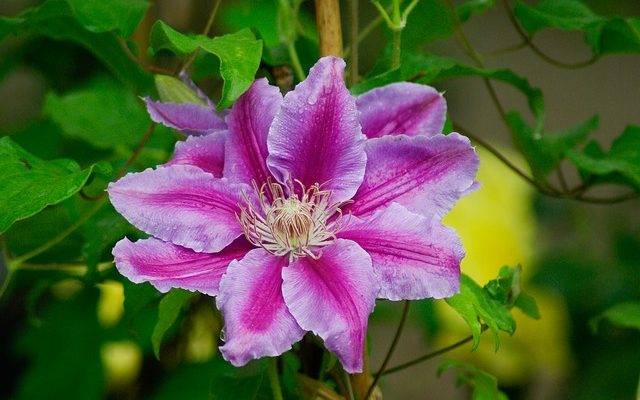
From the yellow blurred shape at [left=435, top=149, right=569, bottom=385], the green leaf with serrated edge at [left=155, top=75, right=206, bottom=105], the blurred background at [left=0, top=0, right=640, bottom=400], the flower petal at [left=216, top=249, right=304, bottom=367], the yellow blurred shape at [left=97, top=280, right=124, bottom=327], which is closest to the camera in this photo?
the flower petal at [left=216, top=249, right=304, bottom=367]

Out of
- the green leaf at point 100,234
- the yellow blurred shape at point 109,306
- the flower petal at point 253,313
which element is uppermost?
the flower petal at point 253,313

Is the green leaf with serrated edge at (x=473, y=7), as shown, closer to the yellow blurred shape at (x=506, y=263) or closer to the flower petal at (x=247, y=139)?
the flower petal at (x=247, y=139)

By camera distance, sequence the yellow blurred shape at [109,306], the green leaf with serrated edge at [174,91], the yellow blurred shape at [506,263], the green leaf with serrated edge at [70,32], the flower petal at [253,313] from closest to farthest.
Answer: the flower petal at [253,313] → the green leaf with serrated edge at [174,91] → the green leaf with serrated edge at [70,32] → the yellow blurred shape at [109,306] → the yellow blurred shape at [506,263]

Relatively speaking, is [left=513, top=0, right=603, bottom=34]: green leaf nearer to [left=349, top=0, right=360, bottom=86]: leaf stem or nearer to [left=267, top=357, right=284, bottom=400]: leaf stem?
[left=349, top=0, right=360, bottom=86]: leaf stem

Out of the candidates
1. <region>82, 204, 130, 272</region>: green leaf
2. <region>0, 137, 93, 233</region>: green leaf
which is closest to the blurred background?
<region>82, 204, 130, 272</region>: green leaf

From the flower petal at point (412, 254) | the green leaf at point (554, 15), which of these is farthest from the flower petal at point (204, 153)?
the green leaf at point (554, 15)

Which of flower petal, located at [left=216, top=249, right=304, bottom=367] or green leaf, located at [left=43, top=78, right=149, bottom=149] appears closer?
flower petal, located at [left=216, top=249, right=304, bottom=367]

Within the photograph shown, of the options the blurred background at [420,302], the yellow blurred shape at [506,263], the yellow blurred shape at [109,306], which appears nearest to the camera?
the blurred background at [420,302]
